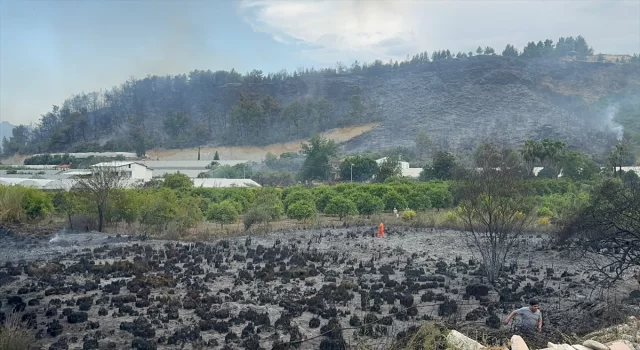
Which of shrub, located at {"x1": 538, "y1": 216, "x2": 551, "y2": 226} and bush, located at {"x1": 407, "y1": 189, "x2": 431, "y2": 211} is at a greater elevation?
bush, located at {"x1": 407, "y1": 189, "x2": 431, "y2": 211}

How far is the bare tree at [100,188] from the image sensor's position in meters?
30.1

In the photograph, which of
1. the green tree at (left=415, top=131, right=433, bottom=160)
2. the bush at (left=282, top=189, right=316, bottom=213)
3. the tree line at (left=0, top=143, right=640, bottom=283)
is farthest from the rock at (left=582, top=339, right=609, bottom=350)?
the green tree at (left=415, top=131, right=433, bottom=160)

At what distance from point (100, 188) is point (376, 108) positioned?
7637 cm

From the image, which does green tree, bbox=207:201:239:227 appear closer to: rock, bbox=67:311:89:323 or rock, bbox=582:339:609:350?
rock, bbox=67:311:89:323

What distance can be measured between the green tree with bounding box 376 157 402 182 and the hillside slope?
2641 centimetres

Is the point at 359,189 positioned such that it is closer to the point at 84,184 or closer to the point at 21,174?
the point at 84,184

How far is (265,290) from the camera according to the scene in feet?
57.2

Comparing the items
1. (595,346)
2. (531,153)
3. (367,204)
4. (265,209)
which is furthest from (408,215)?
(595,346)

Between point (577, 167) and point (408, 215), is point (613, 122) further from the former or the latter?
point (408, 215)

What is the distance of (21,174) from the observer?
190 ft

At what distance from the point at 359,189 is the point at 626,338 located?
109 feet

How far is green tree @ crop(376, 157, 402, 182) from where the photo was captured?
53.9m

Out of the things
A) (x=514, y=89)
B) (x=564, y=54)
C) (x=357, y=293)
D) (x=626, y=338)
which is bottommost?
(x=357, y=293)

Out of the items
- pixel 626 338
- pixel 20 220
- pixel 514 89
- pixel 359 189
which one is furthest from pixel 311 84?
pixel 626 338
